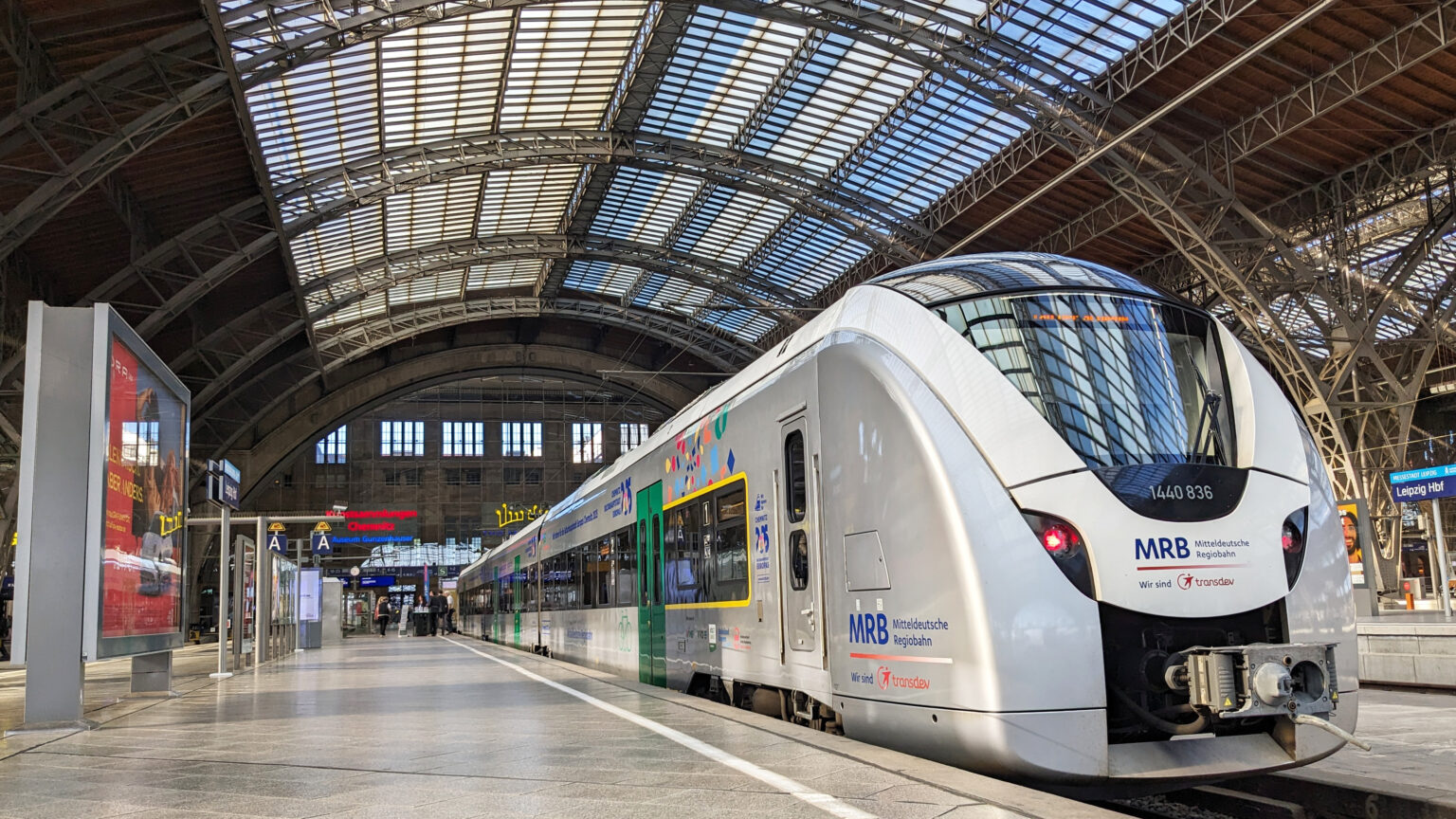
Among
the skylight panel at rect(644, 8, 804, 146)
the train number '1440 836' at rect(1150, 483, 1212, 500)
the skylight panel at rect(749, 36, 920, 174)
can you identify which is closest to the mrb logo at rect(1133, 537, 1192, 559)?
the train number '1440 836' at rect(1150, 483, 1212, 500)

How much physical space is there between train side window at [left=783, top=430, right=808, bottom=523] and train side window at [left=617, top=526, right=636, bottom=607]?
17.8ft

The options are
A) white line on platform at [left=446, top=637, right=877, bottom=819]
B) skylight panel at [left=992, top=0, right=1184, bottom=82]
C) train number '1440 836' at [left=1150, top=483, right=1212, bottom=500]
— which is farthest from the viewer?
skylight panel at [left=992, top=0, right=1184, bottom=82]

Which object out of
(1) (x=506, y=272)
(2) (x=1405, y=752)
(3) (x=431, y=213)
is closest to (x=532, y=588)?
(3) (x=431, y=213)

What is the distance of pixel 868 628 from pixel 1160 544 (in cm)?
174

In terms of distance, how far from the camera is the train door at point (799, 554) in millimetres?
7636

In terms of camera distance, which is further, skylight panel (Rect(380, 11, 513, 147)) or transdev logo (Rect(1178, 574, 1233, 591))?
skylight panel (Rect(380, 11, 513, 147))

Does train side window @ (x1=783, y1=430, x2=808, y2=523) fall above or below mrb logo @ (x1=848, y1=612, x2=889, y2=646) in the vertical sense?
above

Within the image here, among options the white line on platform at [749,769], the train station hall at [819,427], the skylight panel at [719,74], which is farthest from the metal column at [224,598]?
the skylight panel at [719,74]

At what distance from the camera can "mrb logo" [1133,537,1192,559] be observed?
5750 millimetres

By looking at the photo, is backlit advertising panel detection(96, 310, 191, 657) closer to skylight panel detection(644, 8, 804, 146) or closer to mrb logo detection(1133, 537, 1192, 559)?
mrb logo detection(1133, 537, 1192, 559)

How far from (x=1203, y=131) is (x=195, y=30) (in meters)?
21.0

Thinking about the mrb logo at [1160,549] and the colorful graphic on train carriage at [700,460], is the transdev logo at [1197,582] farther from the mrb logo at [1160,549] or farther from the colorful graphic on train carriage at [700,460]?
the colorful graphic on train carriage at [700,460]

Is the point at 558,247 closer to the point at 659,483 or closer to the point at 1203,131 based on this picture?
the point at 1203,131

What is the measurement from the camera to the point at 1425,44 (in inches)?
816
